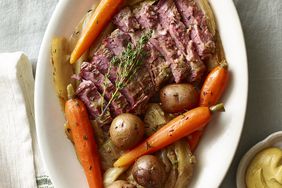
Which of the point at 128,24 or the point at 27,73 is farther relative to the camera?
the point at 27,73

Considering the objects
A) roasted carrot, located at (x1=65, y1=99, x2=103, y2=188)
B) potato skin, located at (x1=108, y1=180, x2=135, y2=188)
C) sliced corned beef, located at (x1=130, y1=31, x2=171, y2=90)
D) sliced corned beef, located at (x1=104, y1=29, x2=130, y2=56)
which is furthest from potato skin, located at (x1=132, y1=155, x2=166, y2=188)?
sliced corned beef, located at (x1=104, y1=29, x2=130, y2=56)

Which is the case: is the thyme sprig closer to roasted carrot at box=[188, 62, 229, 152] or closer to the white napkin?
roasted carrot at box=[188, 62, 229, 152]

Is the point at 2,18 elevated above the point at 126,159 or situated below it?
above

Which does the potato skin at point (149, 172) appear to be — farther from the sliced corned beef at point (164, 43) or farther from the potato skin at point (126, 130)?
the sliced corned beef at point (164, 43)

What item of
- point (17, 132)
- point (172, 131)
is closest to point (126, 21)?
point (172, 131)

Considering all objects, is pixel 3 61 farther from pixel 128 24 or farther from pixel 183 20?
pixel 183 20

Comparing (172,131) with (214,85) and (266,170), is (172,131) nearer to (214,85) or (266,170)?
(214,85)

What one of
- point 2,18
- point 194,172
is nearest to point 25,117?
point 2,18
